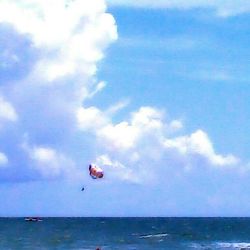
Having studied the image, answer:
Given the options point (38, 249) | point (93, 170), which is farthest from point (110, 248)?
point (93, 170)

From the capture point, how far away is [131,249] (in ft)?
260

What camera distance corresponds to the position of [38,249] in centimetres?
7988

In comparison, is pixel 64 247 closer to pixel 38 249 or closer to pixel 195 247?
pixel 38 249

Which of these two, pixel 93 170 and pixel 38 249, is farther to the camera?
pixel 38 249

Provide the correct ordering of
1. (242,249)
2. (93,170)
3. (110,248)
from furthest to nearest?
(110,248) < (242,249) < (93,170)

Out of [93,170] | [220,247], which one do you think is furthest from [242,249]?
[93,170]

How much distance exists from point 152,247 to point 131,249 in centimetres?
374

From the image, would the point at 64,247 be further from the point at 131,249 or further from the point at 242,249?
the point at 242,249

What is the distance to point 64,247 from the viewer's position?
8281 cm

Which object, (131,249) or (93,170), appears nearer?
(93,170)

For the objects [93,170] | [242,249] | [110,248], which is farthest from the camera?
[110,248]

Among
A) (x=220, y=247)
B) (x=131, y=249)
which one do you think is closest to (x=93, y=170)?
(x=131, y=249)

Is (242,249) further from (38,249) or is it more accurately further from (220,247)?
(38,249)

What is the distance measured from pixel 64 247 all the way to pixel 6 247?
6.75m
